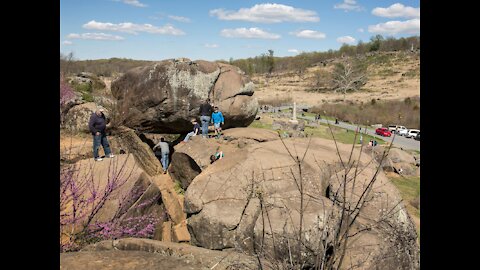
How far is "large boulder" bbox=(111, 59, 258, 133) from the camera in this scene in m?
13.2

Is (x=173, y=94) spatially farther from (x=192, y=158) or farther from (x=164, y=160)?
(x=192, y=158)

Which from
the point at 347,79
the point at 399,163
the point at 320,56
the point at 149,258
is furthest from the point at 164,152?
the point at 320,56

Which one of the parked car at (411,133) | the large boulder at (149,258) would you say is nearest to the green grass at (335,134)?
the parked car at (411,133)

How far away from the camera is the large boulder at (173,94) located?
13.2 metres

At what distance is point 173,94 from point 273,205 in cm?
797

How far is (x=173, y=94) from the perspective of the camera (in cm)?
1311

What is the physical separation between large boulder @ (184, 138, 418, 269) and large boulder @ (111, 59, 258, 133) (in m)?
5.58

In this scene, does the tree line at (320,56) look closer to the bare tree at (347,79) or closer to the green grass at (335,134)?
the bare tree at (347,79)

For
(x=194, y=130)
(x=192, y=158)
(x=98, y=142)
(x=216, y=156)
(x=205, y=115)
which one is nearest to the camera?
(x=98, y=142)

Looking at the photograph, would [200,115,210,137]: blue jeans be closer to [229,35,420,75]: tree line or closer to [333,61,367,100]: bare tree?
[333,61,367,100]: bare tree

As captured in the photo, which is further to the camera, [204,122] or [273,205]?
[204,122]

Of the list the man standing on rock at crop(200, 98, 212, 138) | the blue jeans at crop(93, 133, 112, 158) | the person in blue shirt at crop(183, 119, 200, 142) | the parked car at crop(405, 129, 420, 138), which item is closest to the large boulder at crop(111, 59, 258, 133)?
Result: the person in blue shirt at crop(183, 119, 200, 142)
